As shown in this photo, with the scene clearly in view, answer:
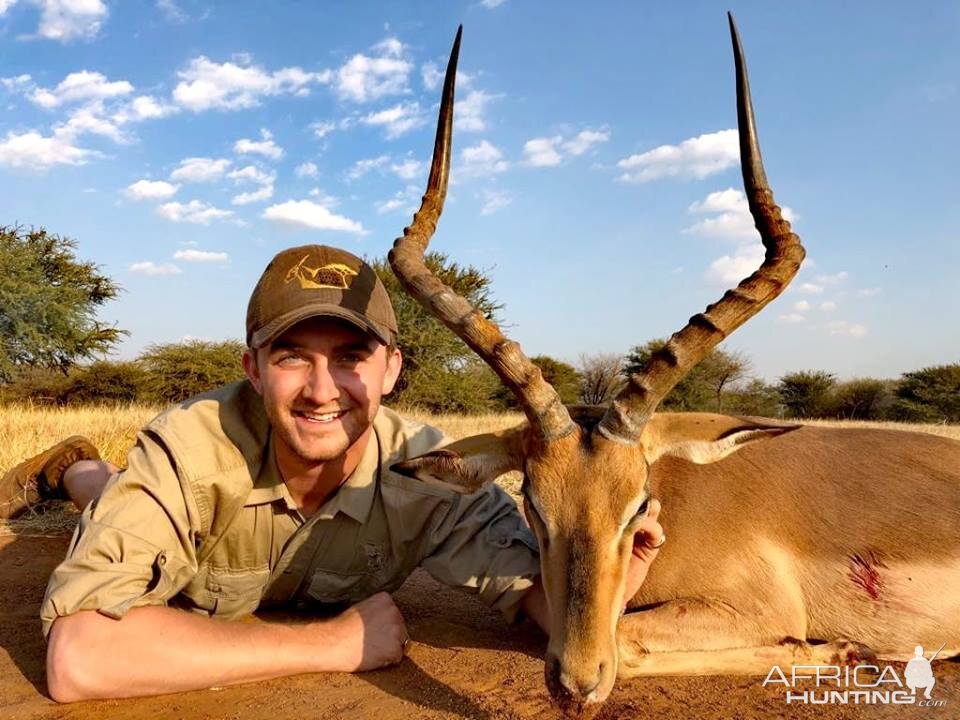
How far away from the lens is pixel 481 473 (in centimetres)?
386

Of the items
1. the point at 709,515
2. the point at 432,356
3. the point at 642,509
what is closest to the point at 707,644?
the point at 709,515

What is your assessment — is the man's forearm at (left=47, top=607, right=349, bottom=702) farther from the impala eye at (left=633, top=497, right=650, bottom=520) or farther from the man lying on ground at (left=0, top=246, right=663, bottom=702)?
the impala eye at (left=633, top=497, right=650, bottom=520)

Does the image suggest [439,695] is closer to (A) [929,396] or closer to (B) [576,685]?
(B) [576,685]

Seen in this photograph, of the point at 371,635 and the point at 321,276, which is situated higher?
the point at 321,276

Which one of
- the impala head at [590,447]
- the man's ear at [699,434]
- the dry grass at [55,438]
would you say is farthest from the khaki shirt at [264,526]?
the dry grass at [55,438]

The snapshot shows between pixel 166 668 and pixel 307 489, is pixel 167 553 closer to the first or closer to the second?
pixel 166 668

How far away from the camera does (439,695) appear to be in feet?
11.6

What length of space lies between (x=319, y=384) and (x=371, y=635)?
1.26 metres

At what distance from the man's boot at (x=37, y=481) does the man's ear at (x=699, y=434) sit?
5.68 metres

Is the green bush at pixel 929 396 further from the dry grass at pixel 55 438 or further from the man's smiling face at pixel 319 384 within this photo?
the man's smiling face at pixel 319 384

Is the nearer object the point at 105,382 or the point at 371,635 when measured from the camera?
the point at 371,635

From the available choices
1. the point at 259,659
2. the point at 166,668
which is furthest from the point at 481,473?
the point at 166,668

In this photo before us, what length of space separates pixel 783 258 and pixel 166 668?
3.33 meters

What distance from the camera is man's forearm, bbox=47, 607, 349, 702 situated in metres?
3.19
